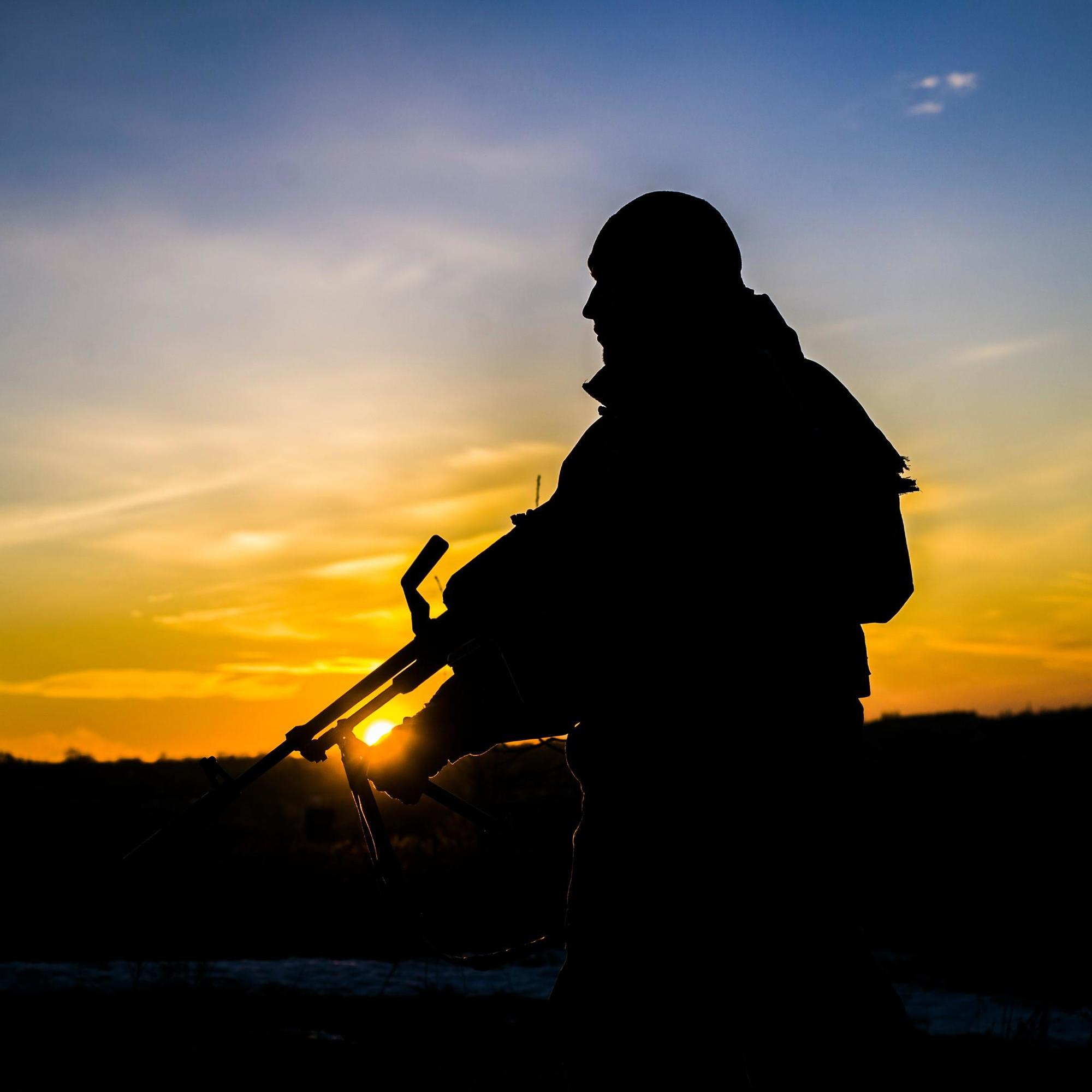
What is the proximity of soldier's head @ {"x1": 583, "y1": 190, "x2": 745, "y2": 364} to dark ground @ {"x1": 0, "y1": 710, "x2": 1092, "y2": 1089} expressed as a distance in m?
1.55

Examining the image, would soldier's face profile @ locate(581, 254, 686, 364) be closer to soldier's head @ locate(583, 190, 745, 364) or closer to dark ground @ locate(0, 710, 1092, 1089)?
soldier's head @ locate(583, 190, 745, 364)

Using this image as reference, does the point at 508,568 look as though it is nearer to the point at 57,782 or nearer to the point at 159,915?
the point at 159,915

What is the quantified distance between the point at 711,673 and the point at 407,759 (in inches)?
49.1

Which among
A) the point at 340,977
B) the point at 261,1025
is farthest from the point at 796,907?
the point at 340,977

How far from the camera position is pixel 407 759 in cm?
362

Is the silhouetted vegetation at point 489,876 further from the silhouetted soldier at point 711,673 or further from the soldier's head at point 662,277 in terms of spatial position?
the soldier's head at point 662,277

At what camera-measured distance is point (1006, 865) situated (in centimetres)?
1256

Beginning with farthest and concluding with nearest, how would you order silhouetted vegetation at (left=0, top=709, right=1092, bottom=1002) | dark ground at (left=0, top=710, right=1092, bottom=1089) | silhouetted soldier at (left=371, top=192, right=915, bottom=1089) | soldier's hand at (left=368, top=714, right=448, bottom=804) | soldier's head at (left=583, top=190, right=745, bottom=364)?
1. silhouetted vegetation at (left=0, top=709, right=1092, bottom=1002)
2. dark ground at (left=0, top=710, right=1092, bottom=1089)
3. soldier's hand at (left=368, top=714, right=448, bottom=804)
4. soldier's head at (left=583, top=190, right=745, bottom=364)
5. silhouetted soldier at (left=371, top=192, right=915, bottom=1089)

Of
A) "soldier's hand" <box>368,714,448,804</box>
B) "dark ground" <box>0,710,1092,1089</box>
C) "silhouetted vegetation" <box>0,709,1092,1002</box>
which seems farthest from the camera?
"silhouetted vegetation" <box>0,709,1092,1002</box>

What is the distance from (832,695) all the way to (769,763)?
28 cm

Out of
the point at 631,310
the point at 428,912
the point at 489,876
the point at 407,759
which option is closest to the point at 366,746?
the point at 407,759

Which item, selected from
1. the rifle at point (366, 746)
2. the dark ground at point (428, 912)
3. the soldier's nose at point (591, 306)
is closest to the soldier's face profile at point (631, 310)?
the soldier's nose at point (591, 306)

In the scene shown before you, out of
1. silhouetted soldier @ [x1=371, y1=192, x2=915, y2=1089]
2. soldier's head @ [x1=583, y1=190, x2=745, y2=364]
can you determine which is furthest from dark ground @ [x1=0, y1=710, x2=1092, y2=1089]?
soldier's head @ [x1=583, y1=190, x2=745, y2=364]

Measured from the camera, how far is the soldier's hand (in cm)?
359
